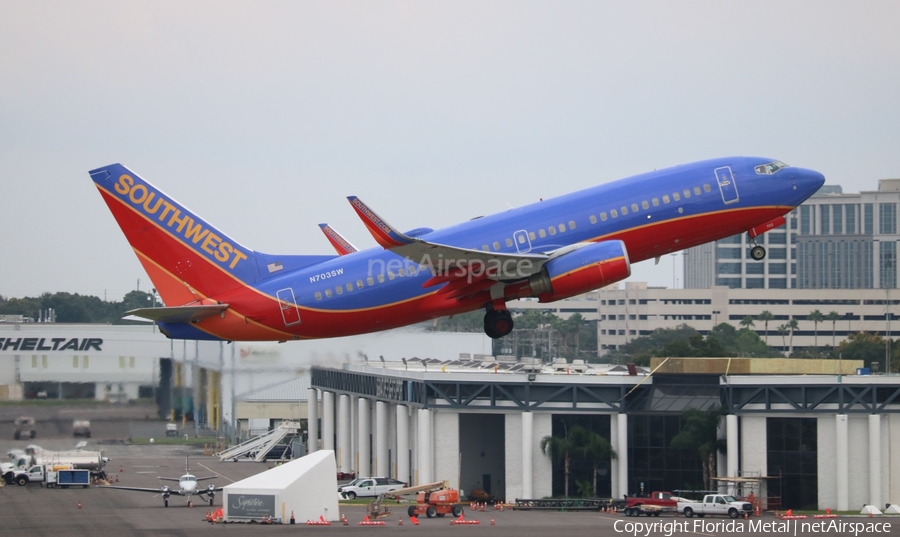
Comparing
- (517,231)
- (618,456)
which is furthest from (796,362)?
(517,231)

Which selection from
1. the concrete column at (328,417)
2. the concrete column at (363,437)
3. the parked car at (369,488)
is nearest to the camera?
the parked car at (369,488)

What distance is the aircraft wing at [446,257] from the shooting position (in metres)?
44.5

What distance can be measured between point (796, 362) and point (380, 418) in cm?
3275

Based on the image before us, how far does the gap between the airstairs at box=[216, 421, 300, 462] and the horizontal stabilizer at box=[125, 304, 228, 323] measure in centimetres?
6195

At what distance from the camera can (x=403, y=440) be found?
3691 inches

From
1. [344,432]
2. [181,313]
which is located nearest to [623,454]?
[344,432]

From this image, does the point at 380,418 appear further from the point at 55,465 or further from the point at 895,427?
the point at 895,427

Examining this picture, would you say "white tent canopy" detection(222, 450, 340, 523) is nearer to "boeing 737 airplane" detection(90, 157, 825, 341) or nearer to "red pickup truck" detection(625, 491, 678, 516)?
"red pickup truck" detection(625, 491, 678, 516)

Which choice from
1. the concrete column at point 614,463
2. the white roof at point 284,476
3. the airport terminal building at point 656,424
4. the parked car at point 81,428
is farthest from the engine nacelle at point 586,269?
the concrete column at point 614,463

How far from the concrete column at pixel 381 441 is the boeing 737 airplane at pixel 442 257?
4774cm

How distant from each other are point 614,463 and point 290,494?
2757 cm

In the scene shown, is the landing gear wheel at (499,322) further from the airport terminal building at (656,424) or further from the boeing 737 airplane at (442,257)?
the airport terminal building at (656,424)

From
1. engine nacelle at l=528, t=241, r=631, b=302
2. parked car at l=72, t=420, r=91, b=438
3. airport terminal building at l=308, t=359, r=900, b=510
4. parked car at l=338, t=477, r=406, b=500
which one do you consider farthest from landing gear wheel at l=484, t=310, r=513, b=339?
parked car at l=338, t=477, r=406, b=500

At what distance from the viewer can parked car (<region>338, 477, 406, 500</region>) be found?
286 ft
